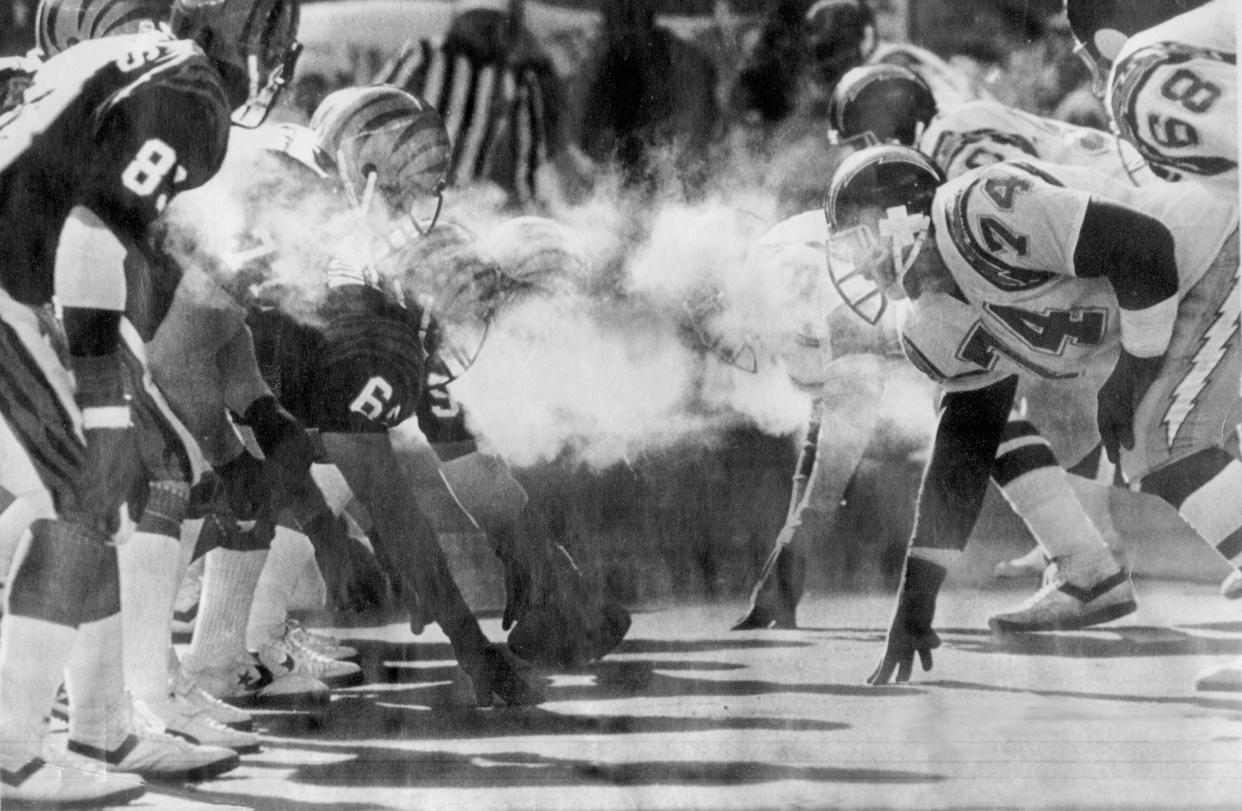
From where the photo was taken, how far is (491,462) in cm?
320

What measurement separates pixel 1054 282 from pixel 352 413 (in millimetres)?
1440

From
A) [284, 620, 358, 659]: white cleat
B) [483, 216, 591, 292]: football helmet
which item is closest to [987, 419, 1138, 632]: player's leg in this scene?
[483, 216, 591, 292]: football helmet

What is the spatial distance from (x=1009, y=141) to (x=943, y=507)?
0.76 m

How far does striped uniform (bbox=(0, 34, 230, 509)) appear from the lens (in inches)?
114

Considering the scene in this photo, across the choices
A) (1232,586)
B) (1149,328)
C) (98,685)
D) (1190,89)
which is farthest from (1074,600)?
(98,685)

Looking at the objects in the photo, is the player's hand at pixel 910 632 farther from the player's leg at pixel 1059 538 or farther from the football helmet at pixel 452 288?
the football helmet at pixel 452 288

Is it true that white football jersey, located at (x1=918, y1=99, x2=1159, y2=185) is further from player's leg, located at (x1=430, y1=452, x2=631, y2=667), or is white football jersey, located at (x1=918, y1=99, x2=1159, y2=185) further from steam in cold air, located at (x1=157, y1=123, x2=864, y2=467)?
player's leg, located at (x1=430, y1=452, x2=631, y2=667)

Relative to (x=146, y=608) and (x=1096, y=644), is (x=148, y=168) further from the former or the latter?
(x=1096, y=644)

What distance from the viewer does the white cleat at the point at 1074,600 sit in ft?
10.4

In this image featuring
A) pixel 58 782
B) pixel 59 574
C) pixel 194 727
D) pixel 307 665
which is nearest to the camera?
pixel 59 574

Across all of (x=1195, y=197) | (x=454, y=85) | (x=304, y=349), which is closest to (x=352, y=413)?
(x=304, y=349)

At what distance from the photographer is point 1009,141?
3.20 metres

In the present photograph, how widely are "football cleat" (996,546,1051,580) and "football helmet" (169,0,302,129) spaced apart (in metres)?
1.76

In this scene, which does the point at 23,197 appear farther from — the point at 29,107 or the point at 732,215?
the point at 732,215
